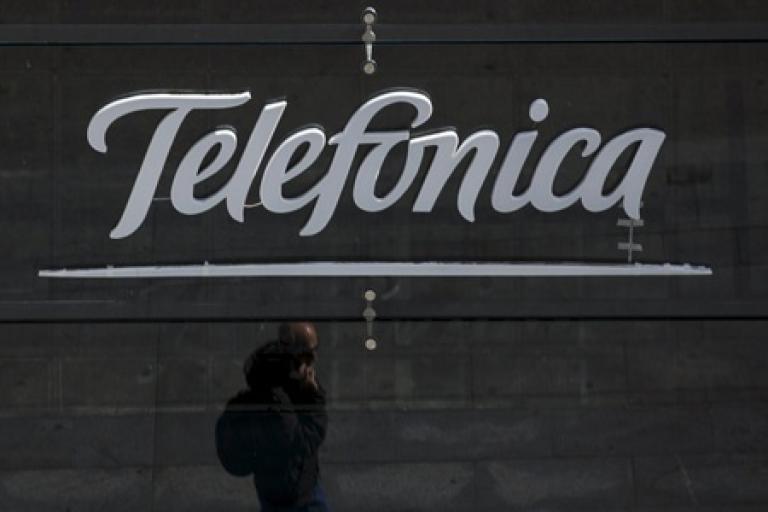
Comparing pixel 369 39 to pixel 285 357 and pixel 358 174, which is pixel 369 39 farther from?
pixel 285 357

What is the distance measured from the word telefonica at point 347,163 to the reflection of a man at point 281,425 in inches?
13.8

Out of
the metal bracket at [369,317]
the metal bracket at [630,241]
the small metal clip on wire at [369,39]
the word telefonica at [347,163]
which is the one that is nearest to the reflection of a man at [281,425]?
the metal bracket at [369,317]

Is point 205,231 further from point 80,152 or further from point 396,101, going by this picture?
point 396,101

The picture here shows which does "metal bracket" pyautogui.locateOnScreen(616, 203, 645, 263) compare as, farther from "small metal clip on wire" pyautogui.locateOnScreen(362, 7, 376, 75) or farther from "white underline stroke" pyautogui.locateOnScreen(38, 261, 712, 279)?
"small metal clip on wire" pyautogui.locateOnScreen(362, 7, 376, 75)

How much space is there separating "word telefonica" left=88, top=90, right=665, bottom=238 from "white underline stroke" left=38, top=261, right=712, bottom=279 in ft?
0.36

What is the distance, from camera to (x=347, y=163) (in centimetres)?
343

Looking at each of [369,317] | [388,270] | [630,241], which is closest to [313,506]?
[369,317]

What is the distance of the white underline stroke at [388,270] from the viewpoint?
3.42 meters

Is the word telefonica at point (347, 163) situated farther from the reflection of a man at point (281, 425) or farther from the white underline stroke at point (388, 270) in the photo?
the reflection of a man at point (281, 425)

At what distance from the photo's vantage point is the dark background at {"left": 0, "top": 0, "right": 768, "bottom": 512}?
11.2 ft

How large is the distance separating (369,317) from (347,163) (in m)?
0.42

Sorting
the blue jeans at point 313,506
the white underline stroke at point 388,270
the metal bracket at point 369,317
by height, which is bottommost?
the blue jeans at point 313,506

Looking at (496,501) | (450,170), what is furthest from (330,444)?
(450,170)

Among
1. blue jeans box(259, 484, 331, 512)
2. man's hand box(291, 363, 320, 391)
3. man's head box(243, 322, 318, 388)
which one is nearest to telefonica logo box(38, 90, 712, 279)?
man's head box(243, 322, 318, 388)
